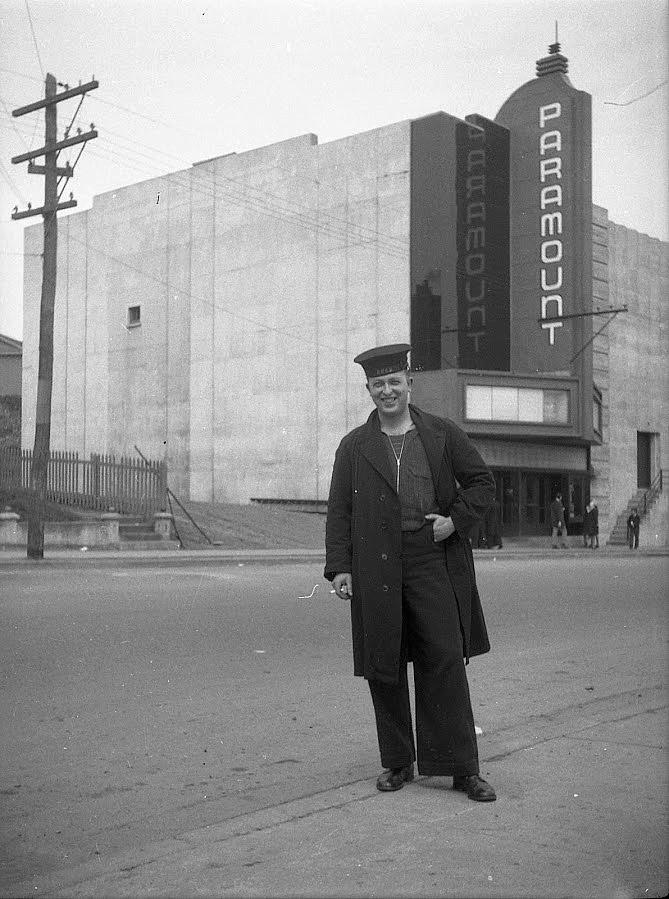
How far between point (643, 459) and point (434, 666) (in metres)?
42.7

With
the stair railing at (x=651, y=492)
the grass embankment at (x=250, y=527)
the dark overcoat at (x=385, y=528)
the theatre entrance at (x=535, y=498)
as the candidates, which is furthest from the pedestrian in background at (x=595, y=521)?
the dark overcoat at (x=385, y=528)

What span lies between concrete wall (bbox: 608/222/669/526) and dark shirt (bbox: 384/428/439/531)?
38267mm

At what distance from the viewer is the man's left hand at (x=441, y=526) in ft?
16.2

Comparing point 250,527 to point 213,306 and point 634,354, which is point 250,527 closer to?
point 213,306

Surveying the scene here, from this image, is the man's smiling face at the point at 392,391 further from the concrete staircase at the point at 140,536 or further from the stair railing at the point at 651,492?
the stair railing at the point at 651,492

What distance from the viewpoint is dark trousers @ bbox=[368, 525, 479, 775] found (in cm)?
498

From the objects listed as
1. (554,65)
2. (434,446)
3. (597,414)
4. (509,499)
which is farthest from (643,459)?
(434,446)

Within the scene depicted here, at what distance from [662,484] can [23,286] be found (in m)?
31.0

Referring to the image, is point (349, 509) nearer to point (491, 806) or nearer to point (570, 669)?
point (491, 806)

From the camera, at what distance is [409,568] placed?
500cm

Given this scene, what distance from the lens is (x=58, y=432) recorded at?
53.1 meters

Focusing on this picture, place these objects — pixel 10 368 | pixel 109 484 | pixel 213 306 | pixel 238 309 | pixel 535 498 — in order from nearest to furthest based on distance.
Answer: pixel 109 484
pixel 535 498
pixel 238 309
pixel 213 306
pixel 10 368

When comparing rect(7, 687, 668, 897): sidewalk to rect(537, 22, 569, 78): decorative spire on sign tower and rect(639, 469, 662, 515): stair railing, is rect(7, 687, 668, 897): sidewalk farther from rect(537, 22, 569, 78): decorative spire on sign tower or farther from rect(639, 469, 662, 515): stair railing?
rect(639, 469, 662, 515): stair railing

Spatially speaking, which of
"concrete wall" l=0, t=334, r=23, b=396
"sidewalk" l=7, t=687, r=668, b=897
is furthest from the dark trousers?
"concrete wall" l=0, t=334, r=23, b=396
